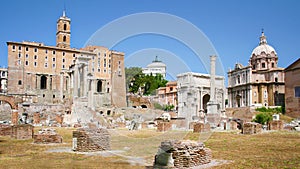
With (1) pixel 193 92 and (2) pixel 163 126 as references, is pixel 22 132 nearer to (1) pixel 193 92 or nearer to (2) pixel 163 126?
(2) pixel 163 126

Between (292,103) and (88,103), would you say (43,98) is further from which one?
(292,103)

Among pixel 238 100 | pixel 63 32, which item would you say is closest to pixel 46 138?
pixel 238 100

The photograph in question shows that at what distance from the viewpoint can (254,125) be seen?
982 inches

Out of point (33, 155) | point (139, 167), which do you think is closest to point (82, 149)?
point (33, 155)

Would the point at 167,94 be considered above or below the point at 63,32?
below

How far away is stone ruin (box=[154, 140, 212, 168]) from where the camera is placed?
931cm

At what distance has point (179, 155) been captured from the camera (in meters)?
9.34

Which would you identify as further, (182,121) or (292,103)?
(292,103)

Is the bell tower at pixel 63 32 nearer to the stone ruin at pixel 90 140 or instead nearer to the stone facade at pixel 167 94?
the stone facade at pixel 167 94

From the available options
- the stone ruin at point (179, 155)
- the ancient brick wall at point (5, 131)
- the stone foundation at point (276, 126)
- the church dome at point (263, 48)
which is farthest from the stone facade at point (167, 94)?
the stone ruin at point (179, 155)

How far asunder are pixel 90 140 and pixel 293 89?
160 ft

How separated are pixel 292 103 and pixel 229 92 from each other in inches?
958

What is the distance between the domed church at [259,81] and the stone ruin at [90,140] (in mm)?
57171

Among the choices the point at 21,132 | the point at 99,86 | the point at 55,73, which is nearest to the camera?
the point at 21,132
